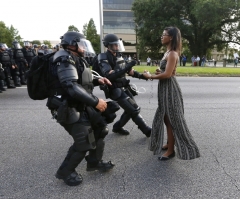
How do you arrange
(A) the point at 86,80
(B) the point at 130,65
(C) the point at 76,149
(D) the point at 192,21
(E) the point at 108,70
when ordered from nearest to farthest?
(A) the point at 86,80 < (C) the point at 76,149 < (B) the point at 130,65 < (E) the point at 108,70 < (D) the point at 192,21

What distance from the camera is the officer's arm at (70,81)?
7.18 feet

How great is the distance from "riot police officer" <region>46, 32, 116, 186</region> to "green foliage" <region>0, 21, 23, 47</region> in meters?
51.3

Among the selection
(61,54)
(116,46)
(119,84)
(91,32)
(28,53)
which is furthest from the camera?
(91,32)

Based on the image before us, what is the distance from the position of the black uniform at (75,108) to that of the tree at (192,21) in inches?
1245

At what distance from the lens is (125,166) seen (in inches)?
118

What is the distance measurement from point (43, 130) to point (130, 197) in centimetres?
259

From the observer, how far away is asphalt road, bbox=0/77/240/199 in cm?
244

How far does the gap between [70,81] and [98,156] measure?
103cm

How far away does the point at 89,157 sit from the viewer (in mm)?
2869

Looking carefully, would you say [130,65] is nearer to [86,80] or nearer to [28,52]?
[86,80]

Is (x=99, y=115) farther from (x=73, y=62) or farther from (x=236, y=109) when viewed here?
(x=236, y=109)

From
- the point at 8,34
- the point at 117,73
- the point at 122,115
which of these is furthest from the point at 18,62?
the point at 8,34

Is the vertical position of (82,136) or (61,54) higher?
(61,54)

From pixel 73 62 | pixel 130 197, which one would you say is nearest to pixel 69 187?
pixel 130 197
